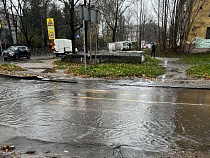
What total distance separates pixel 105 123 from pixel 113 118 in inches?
15.8

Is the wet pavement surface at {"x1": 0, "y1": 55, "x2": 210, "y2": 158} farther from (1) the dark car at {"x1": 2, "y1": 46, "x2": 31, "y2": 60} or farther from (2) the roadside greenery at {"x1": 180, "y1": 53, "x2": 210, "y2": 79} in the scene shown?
(1) the dark car at {"x1": 2, "y1": 46, "x2": 31, "y2": 60}

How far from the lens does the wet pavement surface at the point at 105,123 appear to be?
3.92 meters

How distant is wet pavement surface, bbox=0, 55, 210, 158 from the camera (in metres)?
3.92

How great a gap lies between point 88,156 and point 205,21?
3397cm

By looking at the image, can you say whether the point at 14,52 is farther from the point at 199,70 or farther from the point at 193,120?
the point at 193,120

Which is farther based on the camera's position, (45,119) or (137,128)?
(45,119)

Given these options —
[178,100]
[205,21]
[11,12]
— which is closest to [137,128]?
[178,100]

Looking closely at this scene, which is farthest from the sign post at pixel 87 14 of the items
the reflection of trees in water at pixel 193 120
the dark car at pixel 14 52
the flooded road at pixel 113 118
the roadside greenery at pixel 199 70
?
the dark car at pixel 14 52

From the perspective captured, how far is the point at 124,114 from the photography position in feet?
19.2

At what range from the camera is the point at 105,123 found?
5.19m

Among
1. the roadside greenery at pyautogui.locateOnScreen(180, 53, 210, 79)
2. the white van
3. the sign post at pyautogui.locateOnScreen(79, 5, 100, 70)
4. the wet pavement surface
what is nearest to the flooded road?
the wet pavement surface

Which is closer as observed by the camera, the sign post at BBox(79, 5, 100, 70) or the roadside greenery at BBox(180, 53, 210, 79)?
the roadside greenery at BBox(180, 53, 210, 79)

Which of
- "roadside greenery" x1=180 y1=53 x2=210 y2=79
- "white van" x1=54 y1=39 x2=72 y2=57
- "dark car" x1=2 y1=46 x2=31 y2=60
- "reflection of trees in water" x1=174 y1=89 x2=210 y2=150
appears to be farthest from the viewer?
"white van" x1=54 y1=39 x2=72 y2=57

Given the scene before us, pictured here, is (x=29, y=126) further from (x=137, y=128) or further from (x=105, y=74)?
(x=105, y=74)
